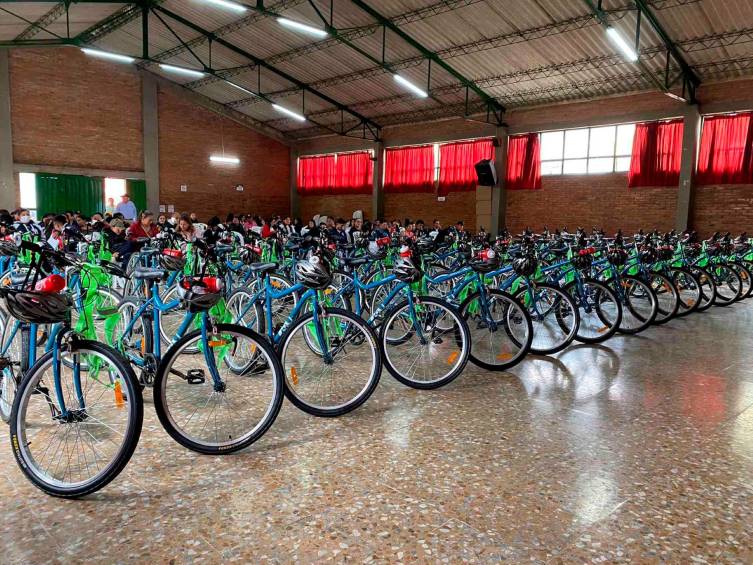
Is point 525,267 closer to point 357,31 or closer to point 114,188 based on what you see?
point 357,31

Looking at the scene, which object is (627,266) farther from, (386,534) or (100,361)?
(100,361)

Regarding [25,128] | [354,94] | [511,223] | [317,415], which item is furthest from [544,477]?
[25,128]

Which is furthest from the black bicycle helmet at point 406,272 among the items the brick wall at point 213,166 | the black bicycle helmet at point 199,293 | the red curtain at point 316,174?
the red curtain at point 316,174

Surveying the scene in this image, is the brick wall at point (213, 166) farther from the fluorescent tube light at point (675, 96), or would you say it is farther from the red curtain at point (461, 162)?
the fluorescent tube light at point (675, 96)

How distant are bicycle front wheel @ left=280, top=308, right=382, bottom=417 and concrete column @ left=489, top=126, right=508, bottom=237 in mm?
12336

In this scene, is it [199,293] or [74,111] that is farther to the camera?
[74,111]

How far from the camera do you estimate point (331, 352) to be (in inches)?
119

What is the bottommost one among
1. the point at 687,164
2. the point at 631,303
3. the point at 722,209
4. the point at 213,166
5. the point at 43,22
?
the point at 631,303

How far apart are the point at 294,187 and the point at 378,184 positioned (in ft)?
14.8

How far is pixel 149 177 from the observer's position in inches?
673

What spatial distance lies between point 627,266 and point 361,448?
4225 mm

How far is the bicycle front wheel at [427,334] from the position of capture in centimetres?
339

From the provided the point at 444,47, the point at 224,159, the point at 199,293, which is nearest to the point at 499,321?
the point at 199,293

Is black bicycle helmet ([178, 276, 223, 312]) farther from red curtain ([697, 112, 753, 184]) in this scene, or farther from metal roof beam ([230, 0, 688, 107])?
red curtain ([697, 112, 753, 184])
